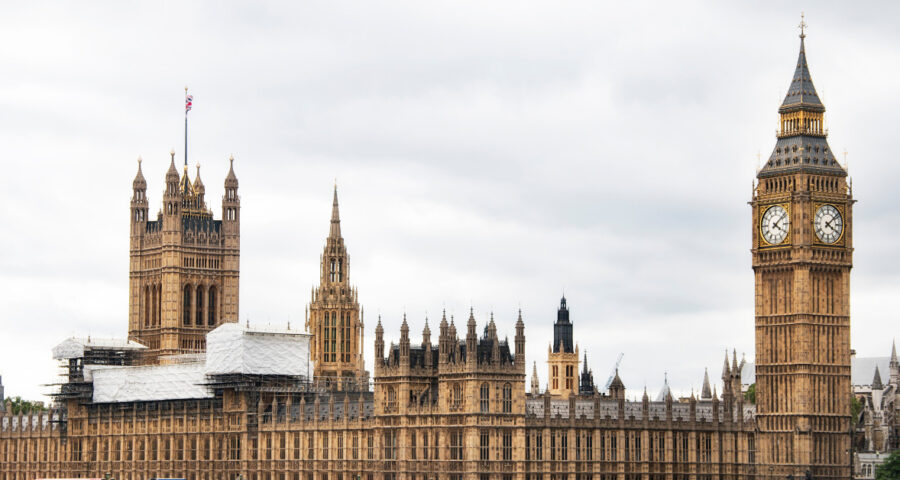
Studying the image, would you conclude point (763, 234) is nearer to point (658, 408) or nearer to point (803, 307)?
point (803, 307)

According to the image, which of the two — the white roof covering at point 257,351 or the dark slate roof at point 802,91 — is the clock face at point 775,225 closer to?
the dark slate roof at point 802,91

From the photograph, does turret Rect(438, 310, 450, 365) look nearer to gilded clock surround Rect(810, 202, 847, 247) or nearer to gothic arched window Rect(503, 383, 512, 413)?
gothic arched window Rect(503, 383, 512, 413)

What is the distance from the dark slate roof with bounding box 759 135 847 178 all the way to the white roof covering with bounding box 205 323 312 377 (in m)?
47.3

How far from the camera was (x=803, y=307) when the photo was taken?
167125 mm

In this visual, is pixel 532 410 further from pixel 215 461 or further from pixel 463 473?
pixel 215 461

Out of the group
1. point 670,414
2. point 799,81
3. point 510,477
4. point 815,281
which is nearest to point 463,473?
point 510,477

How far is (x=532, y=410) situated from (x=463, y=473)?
28.1 ft

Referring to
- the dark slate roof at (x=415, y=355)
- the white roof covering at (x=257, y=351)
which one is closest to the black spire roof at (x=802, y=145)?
the dark slate roof at (x=415, y=355)

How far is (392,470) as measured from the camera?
546 feet

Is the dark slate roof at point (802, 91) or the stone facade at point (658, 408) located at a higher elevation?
the dark slate roof at point (802, 91)

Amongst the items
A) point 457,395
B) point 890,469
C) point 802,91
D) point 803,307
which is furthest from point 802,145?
point 457,395

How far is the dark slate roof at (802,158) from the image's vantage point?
170m

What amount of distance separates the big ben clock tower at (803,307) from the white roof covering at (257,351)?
44468mm

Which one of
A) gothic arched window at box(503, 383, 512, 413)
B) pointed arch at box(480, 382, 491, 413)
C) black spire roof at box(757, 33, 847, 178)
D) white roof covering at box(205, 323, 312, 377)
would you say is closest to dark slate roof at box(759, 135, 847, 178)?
black spire roof at box(757, 33, 847, 178)
